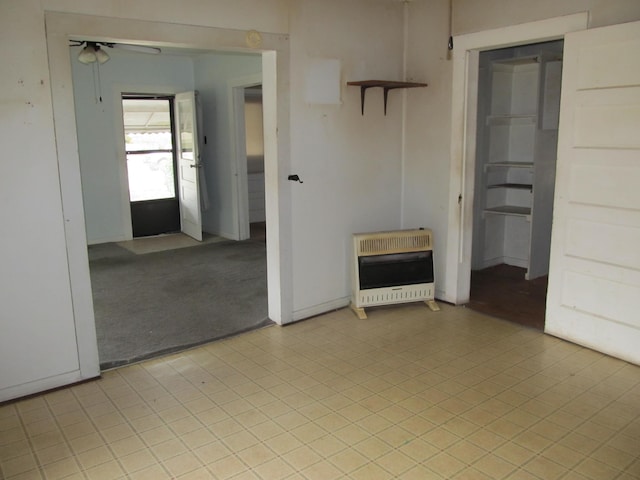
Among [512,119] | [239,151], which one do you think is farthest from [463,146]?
[239,151]

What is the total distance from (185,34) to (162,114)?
4.46 meters

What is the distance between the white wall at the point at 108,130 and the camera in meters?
6.50

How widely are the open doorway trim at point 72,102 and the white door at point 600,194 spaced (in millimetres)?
1893

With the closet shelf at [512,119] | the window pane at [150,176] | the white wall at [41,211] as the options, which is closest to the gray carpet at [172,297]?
the white wall at [41,211]

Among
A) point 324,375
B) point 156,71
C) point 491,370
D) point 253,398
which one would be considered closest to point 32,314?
point 253,398

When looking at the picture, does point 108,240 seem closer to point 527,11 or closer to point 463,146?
point 463,146

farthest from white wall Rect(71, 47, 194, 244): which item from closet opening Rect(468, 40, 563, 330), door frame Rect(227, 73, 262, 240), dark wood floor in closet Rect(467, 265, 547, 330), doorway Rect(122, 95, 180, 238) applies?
dark wood floor in closet Rect(467, 265, 547, 330)

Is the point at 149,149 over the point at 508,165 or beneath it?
over

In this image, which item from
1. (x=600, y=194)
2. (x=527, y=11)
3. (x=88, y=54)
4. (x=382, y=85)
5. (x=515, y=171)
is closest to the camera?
(x=600, y=194)

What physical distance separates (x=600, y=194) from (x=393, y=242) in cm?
149

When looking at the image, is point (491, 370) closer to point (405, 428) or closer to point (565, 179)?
point (405, 428)

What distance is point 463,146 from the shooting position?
419cm

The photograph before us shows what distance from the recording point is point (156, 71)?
696 cm

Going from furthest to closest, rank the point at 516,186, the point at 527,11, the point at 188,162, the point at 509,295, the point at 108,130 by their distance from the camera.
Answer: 1. the point at 188,162
2. the point at 108,130
3. the point at 516,186
4. the point at 509,295
5. the point at 527,11
